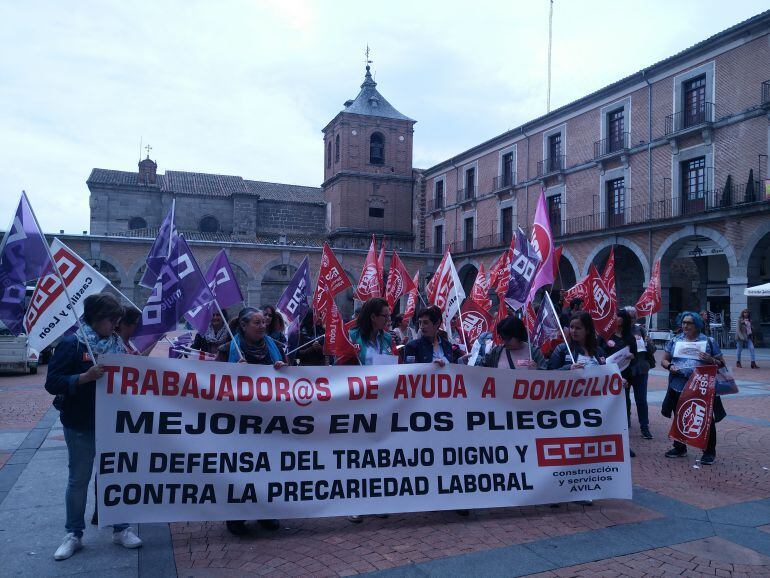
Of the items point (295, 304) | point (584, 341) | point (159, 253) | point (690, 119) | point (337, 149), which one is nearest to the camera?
point (159, 253)

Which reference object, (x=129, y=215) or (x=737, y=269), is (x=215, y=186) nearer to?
(x=129, y=215)

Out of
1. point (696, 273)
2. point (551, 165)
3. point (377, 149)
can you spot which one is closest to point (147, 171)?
point (377, 149)

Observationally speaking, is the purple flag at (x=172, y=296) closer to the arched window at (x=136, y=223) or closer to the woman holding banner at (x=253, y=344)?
the woman holding banner at (x=253, y=344)

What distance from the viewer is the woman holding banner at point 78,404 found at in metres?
3.85

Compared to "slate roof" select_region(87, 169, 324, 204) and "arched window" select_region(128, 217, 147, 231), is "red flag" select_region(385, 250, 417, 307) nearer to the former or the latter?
"slate roof" select_region(87, 169, 324, 204)

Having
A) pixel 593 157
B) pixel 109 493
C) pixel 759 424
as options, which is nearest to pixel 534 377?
pixel 109 493

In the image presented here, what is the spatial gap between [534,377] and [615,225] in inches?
1049

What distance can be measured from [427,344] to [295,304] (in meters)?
4.99

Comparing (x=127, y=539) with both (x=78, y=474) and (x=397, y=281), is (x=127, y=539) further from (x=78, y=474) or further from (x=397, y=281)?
(x=397, y=281)

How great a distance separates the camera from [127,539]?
4.07m

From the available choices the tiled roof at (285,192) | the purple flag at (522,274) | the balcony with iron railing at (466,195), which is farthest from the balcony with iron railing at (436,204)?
the purple flag at (522,274)

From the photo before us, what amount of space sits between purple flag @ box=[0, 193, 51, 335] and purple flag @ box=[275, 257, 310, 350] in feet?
17.5

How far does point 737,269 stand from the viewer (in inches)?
910

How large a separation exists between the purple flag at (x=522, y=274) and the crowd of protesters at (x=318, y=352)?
728mm
